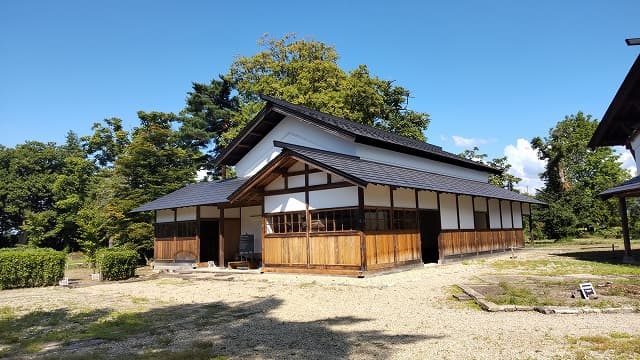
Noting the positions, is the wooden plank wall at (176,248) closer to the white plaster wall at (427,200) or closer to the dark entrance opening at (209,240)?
the dark entrance opening at (209,240)

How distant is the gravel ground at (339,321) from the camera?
5090 millimetres

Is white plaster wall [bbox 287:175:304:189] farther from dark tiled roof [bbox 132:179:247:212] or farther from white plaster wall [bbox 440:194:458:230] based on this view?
white plaster wall [bbox 440:194:458:230]

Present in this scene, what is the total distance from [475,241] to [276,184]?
30.6 feet

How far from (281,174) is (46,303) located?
7.71 m

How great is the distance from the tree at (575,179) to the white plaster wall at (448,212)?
1657cm

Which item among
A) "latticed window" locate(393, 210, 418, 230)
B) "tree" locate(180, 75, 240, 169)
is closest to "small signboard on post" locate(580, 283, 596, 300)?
"latticed window" locate(393, 210, 418, 230)

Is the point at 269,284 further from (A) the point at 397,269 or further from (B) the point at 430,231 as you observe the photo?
(B) the point at 430,231

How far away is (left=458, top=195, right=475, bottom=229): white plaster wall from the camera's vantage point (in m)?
17.8

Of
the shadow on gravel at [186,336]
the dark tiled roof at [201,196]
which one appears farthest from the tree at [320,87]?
the shadow on gravel at [186,336]

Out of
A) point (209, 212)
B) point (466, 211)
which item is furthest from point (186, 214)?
point (466, 211)

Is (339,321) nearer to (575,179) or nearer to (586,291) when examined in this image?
(586,291)

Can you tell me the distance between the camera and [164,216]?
2042cm

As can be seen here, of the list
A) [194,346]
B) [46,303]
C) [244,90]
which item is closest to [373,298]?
[194,346]

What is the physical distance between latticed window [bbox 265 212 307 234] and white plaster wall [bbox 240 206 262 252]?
11.4ft
